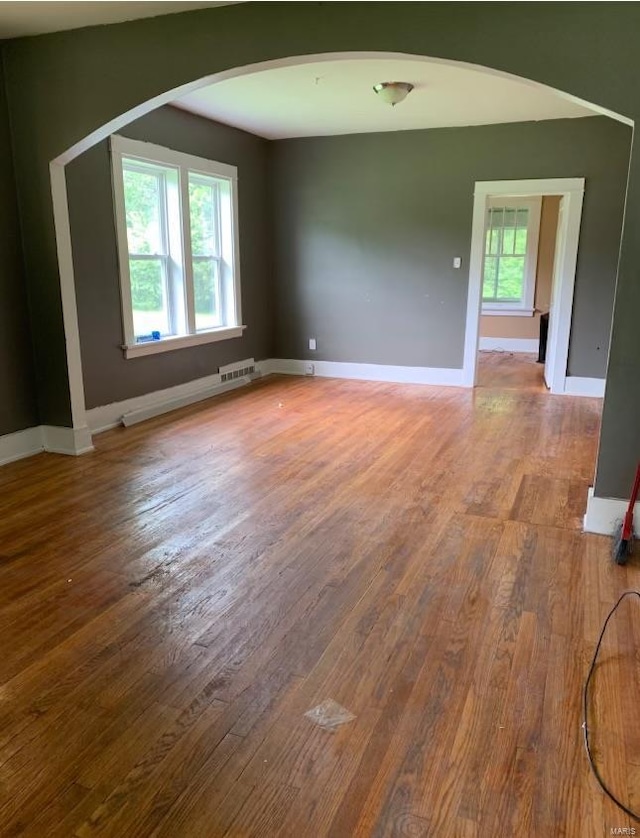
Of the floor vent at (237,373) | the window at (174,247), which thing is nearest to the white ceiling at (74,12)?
the window at (174,247)

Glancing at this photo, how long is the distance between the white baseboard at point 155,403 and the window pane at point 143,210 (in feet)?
4.20

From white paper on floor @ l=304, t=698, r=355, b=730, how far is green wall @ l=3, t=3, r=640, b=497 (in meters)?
1.88

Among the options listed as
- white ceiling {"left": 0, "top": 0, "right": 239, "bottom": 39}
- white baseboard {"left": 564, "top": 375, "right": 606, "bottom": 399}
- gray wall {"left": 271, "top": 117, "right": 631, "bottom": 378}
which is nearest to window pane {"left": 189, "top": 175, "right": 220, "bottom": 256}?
gray wall {"left": 271, "top": 117, "right": 631, "bottom": 378}

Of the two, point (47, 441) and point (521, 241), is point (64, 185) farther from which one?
point (521, 241)

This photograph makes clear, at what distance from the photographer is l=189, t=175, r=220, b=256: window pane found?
5.94m

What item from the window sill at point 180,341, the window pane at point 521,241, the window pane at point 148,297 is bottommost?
the window sill at point 180,341

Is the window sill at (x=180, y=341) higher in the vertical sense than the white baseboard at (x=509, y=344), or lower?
higher

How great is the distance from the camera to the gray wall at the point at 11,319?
398 cm

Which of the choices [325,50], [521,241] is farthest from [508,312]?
[325,50]

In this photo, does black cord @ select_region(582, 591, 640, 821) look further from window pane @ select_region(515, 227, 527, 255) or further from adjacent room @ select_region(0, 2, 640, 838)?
window pane @ select_region(515, 227, 527, 255)

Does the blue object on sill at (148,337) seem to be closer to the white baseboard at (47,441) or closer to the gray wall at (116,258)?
the gray wall at (116,258)

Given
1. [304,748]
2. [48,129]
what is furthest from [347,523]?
[48,129]

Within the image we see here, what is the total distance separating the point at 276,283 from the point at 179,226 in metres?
1.99

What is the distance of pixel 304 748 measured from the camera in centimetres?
173
